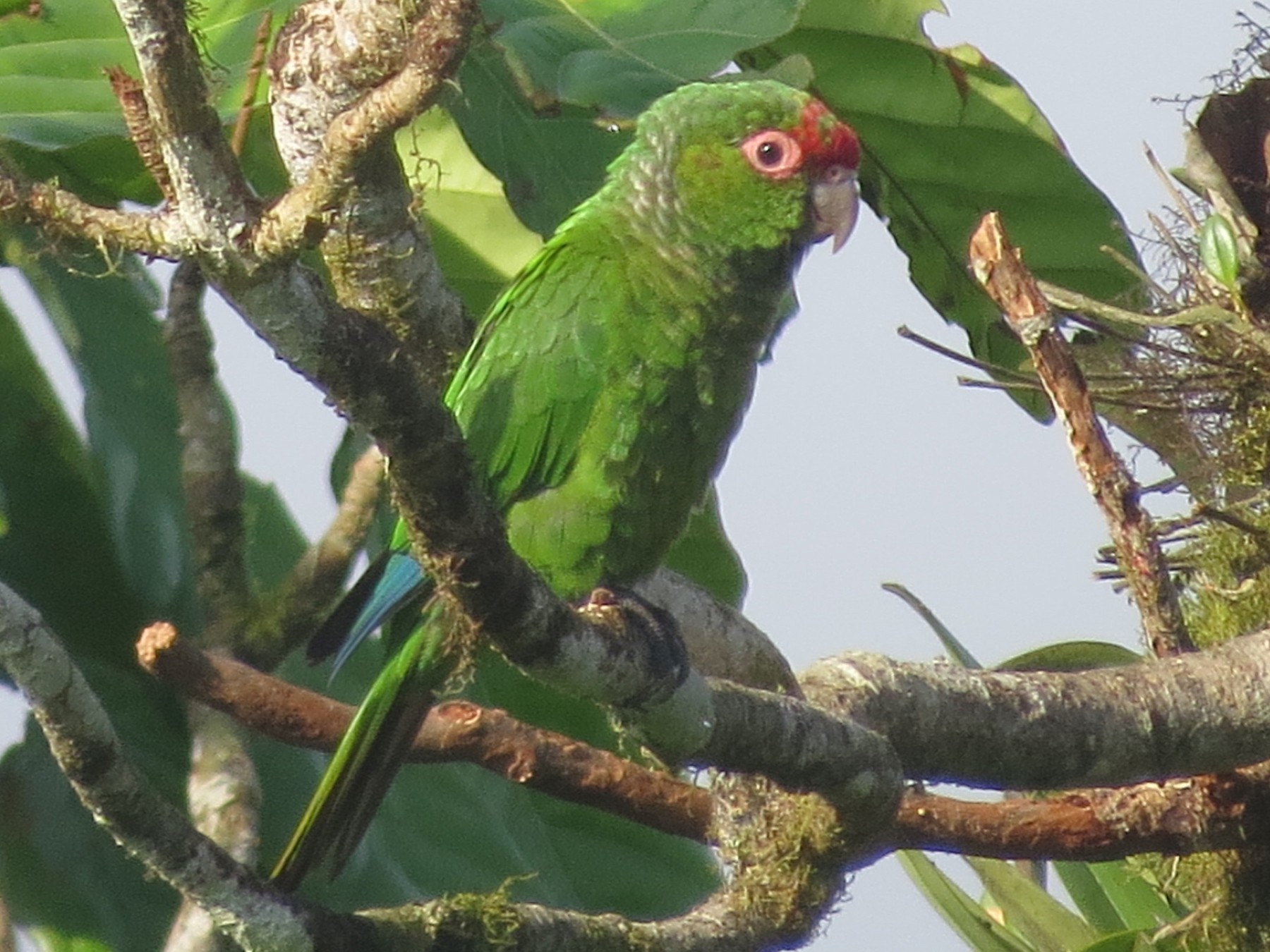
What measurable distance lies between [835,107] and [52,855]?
1.87 meters

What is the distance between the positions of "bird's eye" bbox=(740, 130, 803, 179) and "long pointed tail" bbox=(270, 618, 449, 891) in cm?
84

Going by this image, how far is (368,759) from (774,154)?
41.4 inches

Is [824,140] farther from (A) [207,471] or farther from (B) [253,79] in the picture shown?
(A) [207,471]

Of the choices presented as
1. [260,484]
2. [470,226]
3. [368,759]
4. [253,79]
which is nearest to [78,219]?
[253,79]

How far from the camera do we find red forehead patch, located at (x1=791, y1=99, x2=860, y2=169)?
7.70ft

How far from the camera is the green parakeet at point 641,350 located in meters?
2.27

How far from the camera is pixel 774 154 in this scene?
2377mm

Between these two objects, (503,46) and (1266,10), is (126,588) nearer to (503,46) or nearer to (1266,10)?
(503,46)

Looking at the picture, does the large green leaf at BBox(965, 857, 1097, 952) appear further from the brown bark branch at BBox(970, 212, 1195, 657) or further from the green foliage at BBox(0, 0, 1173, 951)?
the brown bark branch at BBox(970, 212, 1195, 657)

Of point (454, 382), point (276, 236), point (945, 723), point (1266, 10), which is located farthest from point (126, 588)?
point (1266, 10)

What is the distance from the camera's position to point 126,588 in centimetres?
235

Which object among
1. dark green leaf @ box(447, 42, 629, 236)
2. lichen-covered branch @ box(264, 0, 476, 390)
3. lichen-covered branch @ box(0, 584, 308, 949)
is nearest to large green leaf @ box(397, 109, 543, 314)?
dark green leaf @ box(447, 42, 629, 236)

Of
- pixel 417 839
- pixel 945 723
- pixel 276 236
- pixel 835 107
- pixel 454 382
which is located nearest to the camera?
pixel 276 236

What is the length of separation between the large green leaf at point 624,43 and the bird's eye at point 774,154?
165mm
